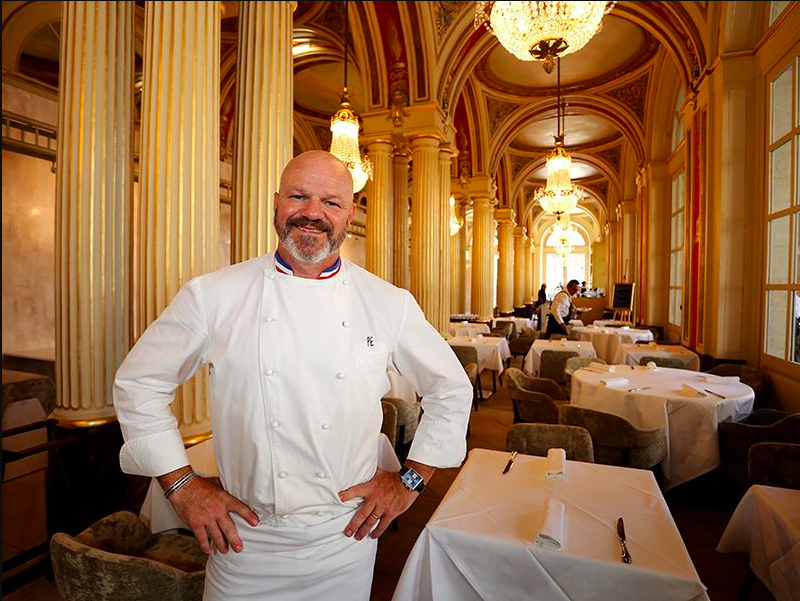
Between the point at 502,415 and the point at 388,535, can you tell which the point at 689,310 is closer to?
the point at 502,415

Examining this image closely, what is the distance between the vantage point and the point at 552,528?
1454 millimetres

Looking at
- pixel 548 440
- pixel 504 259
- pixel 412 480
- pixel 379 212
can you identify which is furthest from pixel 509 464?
pixel 504 259

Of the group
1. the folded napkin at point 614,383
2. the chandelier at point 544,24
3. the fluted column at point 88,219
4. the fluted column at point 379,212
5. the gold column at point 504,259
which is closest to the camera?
the fluted column at point 88,219

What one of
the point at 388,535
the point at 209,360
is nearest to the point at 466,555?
the point at 209,360

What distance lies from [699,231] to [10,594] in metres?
7.07

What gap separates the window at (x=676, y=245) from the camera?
841 centimetres

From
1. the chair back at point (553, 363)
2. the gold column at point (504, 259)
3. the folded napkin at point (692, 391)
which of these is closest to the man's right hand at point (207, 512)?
the folded napkin at point (692, 391)

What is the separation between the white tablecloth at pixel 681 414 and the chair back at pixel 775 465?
985 millimetres

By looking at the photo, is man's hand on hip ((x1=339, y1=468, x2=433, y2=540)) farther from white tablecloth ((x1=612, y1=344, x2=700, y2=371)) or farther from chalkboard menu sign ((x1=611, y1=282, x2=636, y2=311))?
chalkboard menu sign ((x1=611, y1=282, x2=636, y2=311))

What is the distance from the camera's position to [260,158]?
2961 millimetres

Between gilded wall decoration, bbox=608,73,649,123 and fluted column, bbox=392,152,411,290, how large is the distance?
5.63 metres

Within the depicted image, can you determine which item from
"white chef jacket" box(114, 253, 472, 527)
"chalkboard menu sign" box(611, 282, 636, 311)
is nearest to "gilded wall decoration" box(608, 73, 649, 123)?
"chalkboard menu sign" box(611, 282, 636, 311)

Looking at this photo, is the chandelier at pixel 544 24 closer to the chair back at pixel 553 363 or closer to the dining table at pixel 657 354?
the chair back at pixel 553 363

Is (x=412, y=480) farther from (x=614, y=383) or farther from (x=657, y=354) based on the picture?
(x=657, y=354)
